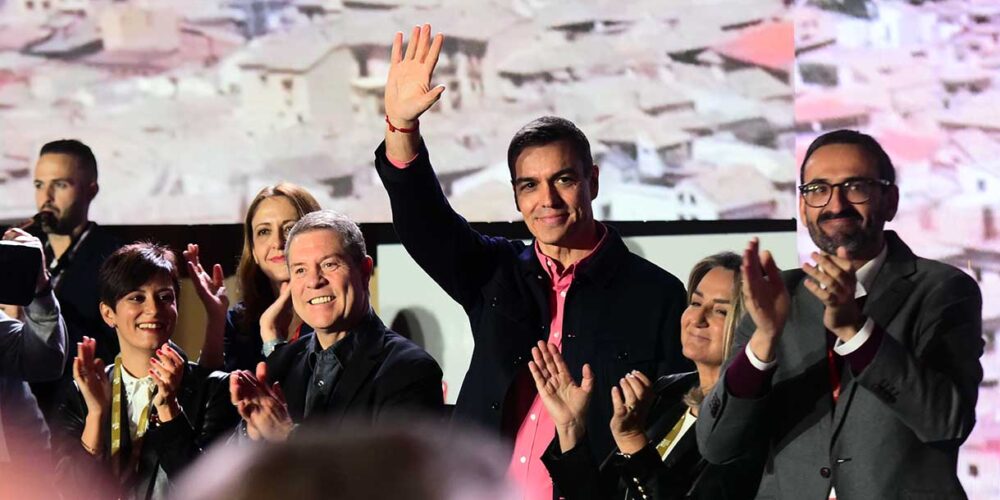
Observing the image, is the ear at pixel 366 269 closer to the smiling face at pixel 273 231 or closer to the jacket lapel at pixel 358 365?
the jacket lapel at pixel 358 365

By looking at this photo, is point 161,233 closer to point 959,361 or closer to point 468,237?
point 468,237

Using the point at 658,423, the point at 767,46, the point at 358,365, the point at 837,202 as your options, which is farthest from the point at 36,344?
the point at 767,46

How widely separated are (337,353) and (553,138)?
2.20ft

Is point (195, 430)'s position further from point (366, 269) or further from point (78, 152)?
point (78, 152)

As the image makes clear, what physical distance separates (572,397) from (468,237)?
490 mm

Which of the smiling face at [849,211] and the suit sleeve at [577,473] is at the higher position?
the smiling face at [849,211]

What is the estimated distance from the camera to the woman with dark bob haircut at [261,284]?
11.1 ft

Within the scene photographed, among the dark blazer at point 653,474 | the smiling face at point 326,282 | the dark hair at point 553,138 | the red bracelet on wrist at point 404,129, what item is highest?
the red bracelet on wrist at point 404,129

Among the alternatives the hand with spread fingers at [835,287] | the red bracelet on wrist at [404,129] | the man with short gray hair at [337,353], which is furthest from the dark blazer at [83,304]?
the hand with spread fingers at [835,287]

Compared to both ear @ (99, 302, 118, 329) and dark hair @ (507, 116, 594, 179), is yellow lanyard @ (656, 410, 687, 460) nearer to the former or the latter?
dark hair @ (507, 116, 594, 179)

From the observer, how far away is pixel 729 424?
2375 mm

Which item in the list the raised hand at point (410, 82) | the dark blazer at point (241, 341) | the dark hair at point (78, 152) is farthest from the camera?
the dark hair at point (78, 152)

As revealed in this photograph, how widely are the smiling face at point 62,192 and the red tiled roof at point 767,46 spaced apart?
2.17 meters

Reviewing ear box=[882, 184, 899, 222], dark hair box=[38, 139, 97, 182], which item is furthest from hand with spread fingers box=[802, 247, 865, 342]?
dark hair box=[38, 139, 97, 182]
